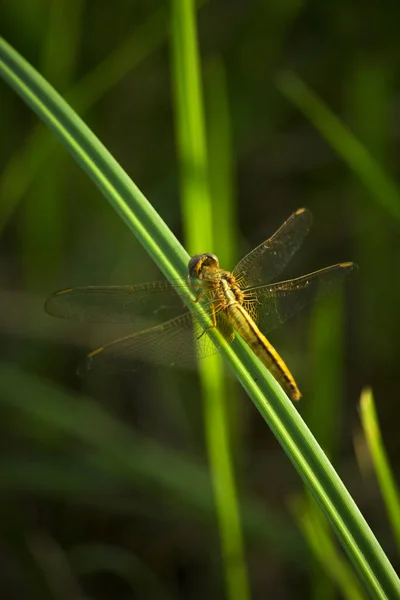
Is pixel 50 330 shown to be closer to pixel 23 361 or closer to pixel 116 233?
pixel 23 361

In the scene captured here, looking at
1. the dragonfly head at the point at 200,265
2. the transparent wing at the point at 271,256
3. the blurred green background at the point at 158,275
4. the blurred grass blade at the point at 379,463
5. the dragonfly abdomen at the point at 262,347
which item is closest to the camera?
the blurred grass blade at the point at 379,463

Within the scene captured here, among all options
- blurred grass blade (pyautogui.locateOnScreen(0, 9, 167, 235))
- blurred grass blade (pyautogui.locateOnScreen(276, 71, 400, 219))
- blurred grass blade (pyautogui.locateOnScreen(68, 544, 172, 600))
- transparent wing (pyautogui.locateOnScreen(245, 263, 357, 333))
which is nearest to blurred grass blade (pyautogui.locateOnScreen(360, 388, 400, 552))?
transparent wing (pyautogui.locateOnScreen(245, 263, 357, 333))

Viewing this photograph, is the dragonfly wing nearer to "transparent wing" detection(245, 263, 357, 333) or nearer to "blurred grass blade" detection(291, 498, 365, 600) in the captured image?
"transparent wing" detection(245, 263, 357, 333)

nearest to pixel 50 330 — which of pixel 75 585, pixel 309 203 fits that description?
pixel 75 585

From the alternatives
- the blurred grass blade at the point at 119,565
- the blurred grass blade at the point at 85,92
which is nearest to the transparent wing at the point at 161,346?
the blurred grass blade at the point at 119,565

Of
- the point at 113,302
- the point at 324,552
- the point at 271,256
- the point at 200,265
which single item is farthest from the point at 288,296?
the point at 324,552

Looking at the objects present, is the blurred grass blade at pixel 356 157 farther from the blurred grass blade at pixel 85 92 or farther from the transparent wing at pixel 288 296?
the blurred grass blade at pixel 85 92
